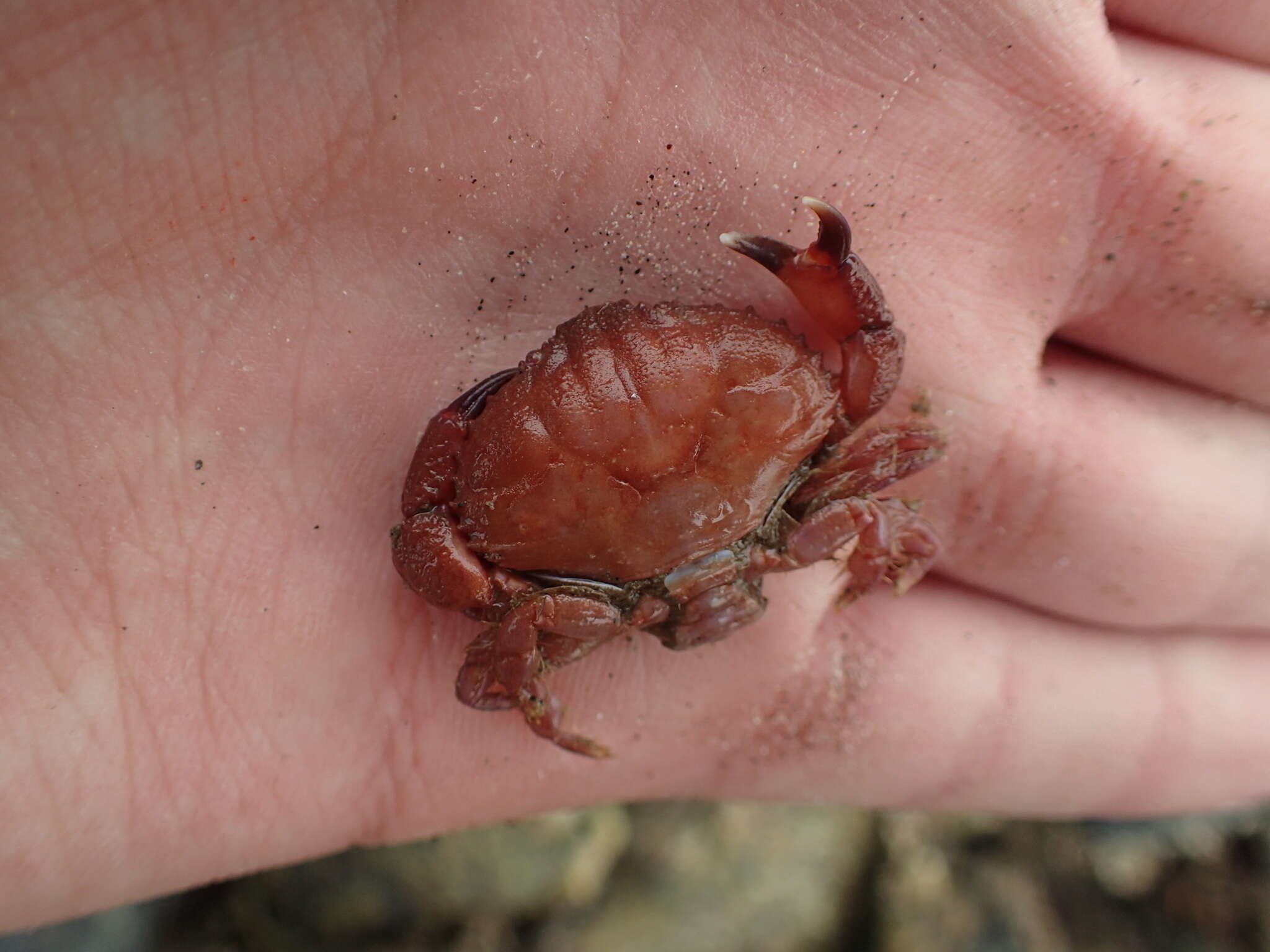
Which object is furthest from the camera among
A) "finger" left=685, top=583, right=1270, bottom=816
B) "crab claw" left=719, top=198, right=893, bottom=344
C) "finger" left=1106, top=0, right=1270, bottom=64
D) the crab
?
"finger" left=685, top=583, right=1270, bottom=816

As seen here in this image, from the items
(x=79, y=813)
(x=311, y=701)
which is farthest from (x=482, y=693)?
(x=79, y=813)

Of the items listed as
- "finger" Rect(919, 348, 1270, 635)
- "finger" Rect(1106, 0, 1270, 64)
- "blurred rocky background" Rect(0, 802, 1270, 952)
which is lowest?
"blurred rocky background" Rect(0, 802, 1270, 952)

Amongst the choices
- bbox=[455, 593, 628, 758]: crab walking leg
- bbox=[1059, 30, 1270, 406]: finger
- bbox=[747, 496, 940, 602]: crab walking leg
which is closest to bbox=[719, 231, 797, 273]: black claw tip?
bbox=[747, 496, 940, 602]: crab walking leg

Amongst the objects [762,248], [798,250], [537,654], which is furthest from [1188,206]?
[537,654]

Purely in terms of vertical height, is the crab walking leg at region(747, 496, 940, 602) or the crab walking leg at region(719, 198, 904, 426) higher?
the crab walking leg at region(719, 198, 904, 426)

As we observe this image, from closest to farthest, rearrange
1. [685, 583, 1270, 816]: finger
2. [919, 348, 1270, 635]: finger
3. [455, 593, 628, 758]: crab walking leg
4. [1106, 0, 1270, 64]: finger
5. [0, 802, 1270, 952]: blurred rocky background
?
[455, 593, 628, 758]: crab walking leg < [1106, 0, 1270, 64]: finger < [919, 348, 1270, 635]: finger < [685, 583, 1270, 816]: finger < [0, 802, 1270, 952]: blurred rocky background

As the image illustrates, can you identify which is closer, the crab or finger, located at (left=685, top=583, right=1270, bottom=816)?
the crab

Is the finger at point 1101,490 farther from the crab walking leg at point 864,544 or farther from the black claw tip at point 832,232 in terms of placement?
the black claw tip at point 832,232

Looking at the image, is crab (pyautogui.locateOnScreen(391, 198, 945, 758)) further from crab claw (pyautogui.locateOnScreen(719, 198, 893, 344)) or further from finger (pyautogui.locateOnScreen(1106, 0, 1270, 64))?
finger (pyautogui.locateOnScreen(1106, 0, 1270, 64))
